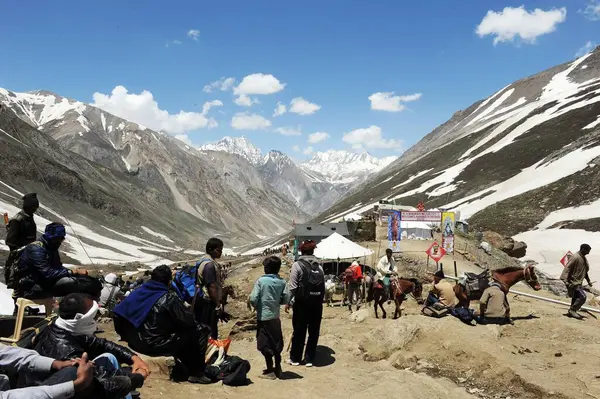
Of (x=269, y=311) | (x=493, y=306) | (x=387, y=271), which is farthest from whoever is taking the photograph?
(x=387, y=271)

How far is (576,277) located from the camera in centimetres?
1468

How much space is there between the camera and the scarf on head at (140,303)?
6.86 meters

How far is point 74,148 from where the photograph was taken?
569ft

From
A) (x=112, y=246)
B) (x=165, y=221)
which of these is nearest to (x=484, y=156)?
(x=112, y=246)

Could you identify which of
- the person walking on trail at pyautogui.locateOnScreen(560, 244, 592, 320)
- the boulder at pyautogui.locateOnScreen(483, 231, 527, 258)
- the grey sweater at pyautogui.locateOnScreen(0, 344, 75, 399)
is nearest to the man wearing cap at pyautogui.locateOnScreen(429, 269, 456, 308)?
the person walking on trail at pyautogui.locateOnScreen(560, 244, 592, 320)

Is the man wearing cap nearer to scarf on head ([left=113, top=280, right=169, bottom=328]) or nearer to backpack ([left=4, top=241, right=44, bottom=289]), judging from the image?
scarf on head ([left=113, top=280, right=169, bottom=328])

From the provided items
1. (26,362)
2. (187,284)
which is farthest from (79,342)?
(187,284)

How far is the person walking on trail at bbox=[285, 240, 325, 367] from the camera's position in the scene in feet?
30.2

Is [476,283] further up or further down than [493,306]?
further up

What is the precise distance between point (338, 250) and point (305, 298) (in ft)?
47.2

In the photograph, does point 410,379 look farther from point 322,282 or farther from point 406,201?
point 406,201

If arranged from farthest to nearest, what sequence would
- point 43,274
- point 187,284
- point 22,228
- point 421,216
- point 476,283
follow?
1. point 421,216
2. point 476,283
3. point 22,228
4. point 187,284
5. point 43,274

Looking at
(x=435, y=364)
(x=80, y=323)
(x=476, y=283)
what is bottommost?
(x=435, y=364)

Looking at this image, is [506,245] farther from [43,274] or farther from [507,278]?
[43,274]
